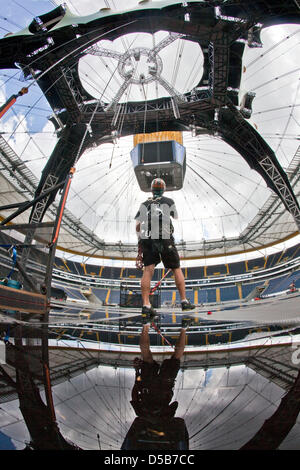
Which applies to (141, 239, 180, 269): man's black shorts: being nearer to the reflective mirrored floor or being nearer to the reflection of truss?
the reflective mirrored floor

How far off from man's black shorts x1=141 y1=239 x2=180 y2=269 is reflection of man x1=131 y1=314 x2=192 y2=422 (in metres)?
1.69

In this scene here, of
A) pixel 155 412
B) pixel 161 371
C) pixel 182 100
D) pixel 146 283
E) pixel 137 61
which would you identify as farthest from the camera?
pixel 137 61

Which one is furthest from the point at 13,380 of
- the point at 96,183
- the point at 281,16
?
the point at 96,183

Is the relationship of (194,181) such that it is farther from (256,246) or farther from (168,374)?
(168,374)

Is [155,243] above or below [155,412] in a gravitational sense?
above

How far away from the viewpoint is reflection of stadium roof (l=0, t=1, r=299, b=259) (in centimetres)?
779

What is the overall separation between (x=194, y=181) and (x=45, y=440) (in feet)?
71.3

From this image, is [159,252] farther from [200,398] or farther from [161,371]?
[200,398]

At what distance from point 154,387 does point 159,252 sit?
211cm

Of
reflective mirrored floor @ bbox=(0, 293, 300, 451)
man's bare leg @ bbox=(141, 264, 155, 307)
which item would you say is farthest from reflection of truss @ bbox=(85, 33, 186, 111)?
reflective mirrored floor @ bbox=(0, 293, 300, 451)

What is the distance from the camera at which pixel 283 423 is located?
473 millimetres

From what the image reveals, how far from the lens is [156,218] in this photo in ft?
9.50

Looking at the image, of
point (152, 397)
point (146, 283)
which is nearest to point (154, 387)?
point (152, 397)

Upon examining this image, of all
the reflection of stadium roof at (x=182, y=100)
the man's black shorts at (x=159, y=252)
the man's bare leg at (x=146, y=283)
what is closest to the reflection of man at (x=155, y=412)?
the man's bare leg at (x=146, y=283)
